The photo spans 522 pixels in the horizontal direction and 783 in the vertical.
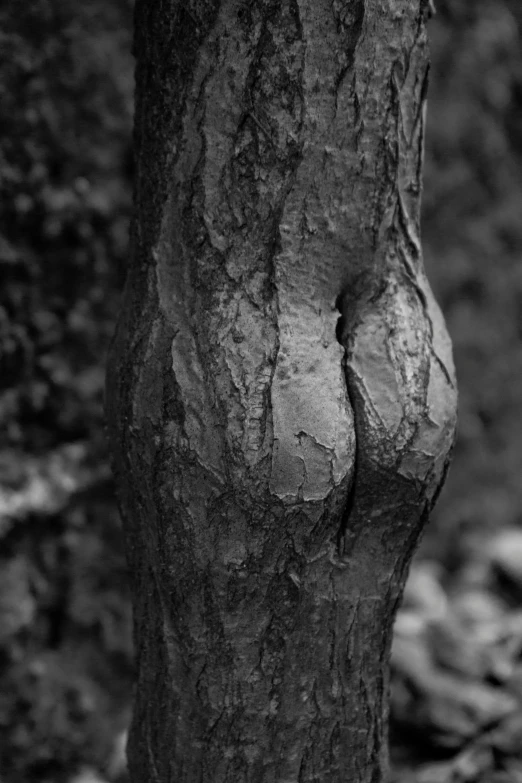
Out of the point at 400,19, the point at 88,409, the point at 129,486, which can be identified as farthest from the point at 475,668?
the point at 400,19

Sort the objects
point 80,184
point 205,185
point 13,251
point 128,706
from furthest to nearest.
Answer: point 128,706, point 80,184, point 13,251, point 205,185

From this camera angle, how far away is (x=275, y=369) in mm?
753

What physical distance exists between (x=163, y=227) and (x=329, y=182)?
6.5 inches

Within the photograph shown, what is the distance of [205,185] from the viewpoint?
0.76 meters

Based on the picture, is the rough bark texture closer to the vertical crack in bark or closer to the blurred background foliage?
the vertical crack in bark

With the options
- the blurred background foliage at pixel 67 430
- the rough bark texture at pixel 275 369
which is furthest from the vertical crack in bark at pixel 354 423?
the blurred background foliage at pixel 67 430

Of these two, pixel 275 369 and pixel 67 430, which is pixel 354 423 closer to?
pixel 275 369

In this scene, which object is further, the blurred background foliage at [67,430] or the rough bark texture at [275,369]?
the blurred background foliage at [67,430]

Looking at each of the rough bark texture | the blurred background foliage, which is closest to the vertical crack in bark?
the rough bark texture

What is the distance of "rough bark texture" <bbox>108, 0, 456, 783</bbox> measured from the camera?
749 mm

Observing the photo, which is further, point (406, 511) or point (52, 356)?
point (52, 356)

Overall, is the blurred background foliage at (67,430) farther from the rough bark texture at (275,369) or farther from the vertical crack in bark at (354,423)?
the vertical crack in bark at (354,423)

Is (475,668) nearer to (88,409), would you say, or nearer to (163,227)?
(88,409)

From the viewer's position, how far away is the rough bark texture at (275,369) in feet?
2.46
